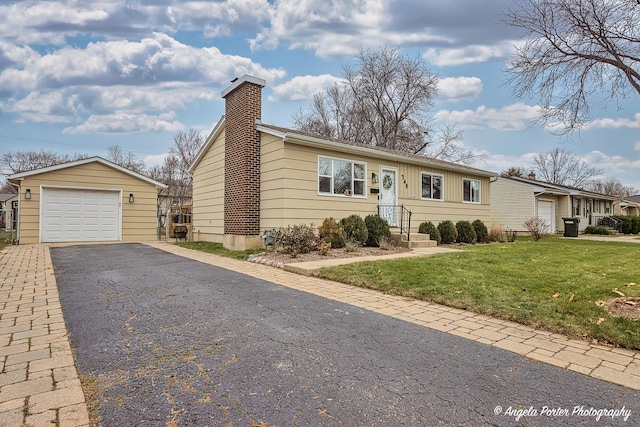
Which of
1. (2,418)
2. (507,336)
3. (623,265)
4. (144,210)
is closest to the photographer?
(2,418)

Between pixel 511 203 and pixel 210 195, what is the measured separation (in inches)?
734

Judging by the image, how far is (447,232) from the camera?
44.7 ft

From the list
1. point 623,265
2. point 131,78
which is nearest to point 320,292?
point 623,265

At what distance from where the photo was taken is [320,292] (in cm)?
523

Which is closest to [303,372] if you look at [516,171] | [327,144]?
[327,144]

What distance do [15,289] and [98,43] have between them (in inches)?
475

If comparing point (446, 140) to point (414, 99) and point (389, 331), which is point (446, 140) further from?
point (389, 331)

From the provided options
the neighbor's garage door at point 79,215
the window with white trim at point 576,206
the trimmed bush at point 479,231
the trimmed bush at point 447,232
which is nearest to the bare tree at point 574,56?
the trimmed bush at point 447,232

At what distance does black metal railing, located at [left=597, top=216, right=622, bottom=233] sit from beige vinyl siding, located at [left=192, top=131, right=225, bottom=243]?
29981 millimetres

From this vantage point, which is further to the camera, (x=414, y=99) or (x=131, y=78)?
(x=414, y=99)

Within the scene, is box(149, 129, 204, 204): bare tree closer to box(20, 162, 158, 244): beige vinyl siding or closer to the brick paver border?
box(20, 162, 158, 244): beige vinyl siding

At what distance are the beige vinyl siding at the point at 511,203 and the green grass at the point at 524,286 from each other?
47.5 feet

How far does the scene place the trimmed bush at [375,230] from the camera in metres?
11.0

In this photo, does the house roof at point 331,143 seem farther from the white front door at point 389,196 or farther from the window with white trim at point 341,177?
the white front door at point 389,196
